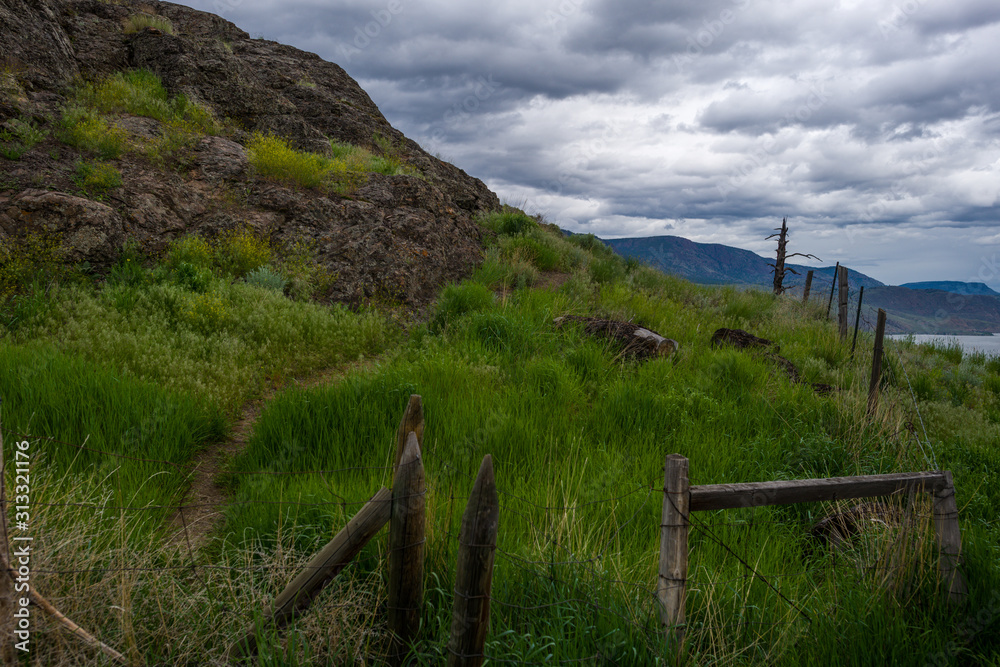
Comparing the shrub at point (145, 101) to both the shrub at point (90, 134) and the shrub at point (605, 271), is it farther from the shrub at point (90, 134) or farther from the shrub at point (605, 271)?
the shrub at point (605, 271)

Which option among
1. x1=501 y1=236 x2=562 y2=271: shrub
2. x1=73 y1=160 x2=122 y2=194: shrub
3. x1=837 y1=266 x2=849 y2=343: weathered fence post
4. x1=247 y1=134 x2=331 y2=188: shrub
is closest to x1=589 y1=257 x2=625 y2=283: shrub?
x1=501 y1=236 x2=562 y2=271: shrub

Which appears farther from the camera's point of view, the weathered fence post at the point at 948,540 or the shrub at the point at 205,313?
the shrub at the point at 205,313

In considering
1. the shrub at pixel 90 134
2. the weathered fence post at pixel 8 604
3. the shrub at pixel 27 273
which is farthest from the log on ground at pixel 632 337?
the shrub at pixel 90 134

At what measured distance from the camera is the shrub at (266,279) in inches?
370

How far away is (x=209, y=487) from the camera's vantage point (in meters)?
4.60

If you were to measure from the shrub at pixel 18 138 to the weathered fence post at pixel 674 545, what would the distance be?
39.6 ft

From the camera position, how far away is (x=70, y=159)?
9.68 meters

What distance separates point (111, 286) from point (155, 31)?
1018 cm

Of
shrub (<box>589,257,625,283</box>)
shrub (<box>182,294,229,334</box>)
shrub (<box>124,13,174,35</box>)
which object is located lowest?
shrub (<box>182,294,229,334</box>)

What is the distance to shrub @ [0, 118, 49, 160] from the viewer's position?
918 centimetres

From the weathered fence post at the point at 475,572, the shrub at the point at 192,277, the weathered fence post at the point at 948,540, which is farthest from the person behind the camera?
the shrub at the point at 192,277

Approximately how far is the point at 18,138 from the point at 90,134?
42.7 inches

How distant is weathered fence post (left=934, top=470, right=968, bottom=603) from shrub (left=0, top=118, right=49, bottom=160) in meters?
13.4

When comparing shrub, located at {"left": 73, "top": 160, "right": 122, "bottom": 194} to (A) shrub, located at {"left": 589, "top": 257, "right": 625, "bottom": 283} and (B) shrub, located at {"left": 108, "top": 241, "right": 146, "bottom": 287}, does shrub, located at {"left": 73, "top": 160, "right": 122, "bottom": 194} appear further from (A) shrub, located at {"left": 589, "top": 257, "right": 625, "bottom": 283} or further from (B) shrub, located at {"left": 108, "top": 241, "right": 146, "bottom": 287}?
(A) shrub, located at {"left": 589, "top": 257, "right": 625, "bottom": 283}
